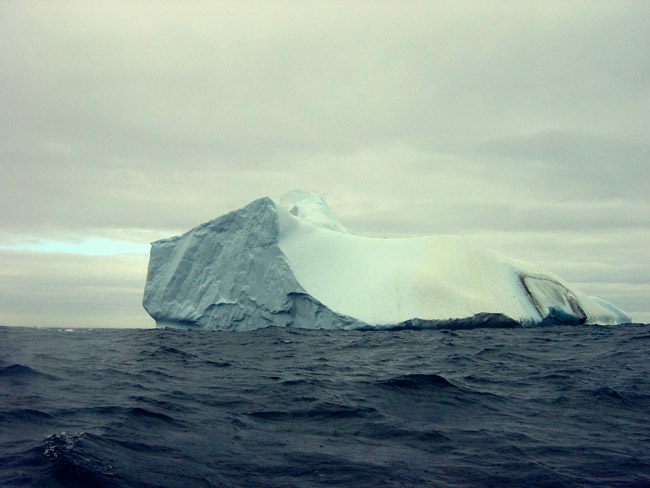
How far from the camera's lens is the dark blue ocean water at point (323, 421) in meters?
4.28

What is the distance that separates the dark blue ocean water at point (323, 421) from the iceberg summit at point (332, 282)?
828 cm

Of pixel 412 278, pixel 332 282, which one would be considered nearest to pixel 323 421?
pixel 412 278

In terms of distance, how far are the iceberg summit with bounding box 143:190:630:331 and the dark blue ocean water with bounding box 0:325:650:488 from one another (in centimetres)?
828

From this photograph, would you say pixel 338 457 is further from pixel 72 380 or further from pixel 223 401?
pixel 72 380

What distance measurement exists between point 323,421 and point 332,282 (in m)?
14.6

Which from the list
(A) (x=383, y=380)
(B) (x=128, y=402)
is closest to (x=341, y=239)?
(A) (x=383, y=380)

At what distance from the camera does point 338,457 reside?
4.72m

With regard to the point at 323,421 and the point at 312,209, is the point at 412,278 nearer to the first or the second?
the point at 312,209

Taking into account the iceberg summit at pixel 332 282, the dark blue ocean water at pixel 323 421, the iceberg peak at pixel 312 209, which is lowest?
the dark blue ocean water at pixel 323 421

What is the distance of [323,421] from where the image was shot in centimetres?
592

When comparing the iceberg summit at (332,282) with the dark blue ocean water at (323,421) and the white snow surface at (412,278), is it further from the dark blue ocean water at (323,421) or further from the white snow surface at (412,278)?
the dark blue ocean water at (323,421)

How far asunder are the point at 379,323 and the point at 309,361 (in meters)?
8.28

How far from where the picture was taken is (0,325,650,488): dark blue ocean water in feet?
14.0

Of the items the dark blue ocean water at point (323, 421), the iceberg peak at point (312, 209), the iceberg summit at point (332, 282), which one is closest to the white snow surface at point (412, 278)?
the iceberg summit at point (332, 282)
